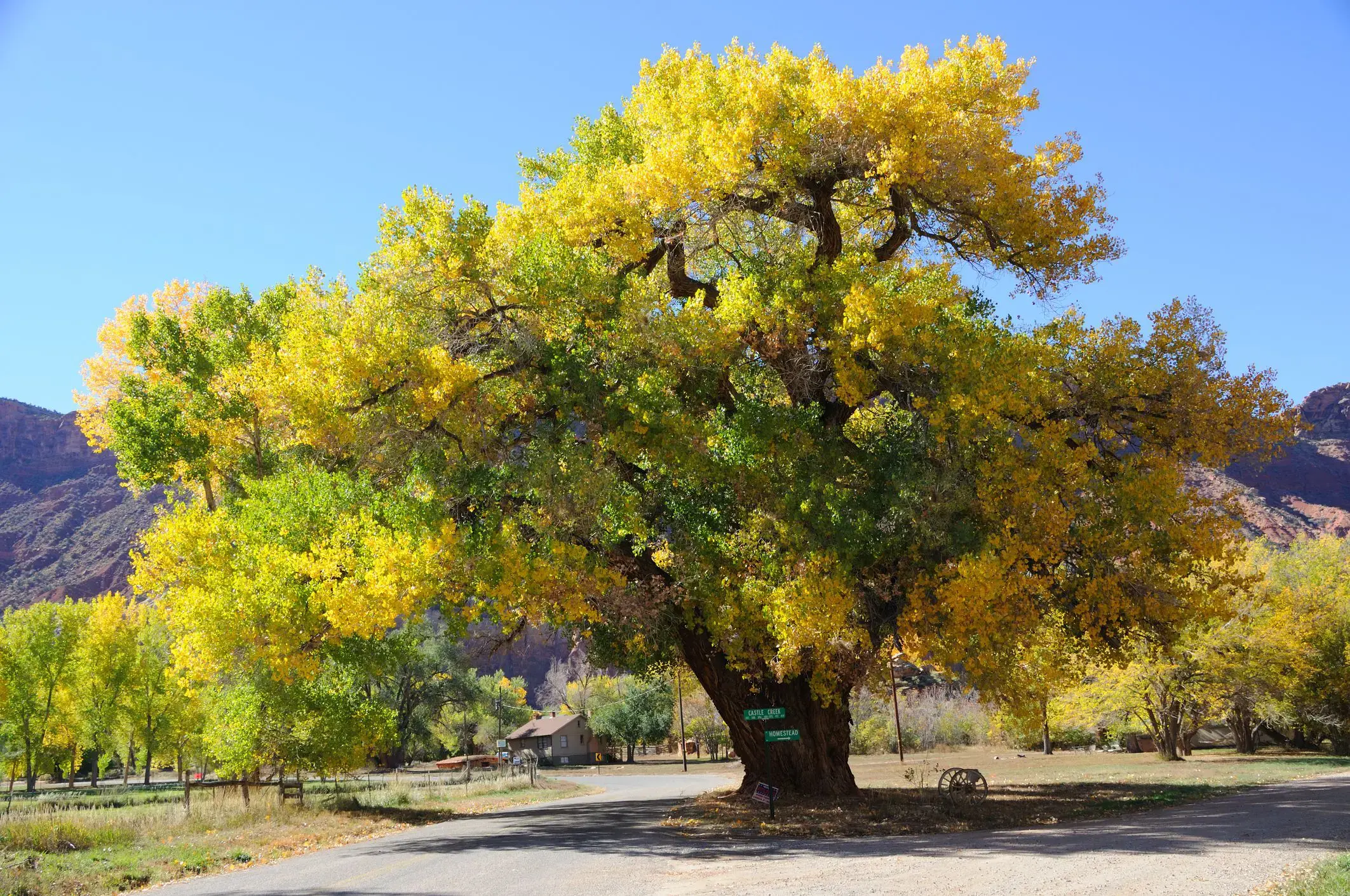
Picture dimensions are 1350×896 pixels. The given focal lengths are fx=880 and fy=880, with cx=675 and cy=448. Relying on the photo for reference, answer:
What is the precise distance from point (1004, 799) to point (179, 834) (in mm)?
17377

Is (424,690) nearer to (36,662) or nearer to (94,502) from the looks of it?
(36,662)

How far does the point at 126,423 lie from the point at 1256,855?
874 inches

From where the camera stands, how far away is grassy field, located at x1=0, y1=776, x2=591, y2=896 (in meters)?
12.0

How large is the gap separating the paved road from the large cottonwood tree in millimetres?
3423

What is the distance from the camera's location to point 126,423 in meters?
20.1

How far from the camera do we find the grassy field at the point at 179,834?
12.0 metres

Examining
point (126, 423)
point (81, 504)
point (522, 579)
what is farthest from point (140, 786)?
point (81, 504)

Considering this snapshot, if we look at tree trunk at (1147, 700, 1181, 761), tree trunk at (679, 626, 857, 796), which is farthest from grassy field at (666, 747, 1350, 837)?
tree trunk at (1147, 700, 1181, 761)

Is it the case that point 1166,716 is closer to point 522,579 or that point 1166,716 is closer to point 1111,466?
point 1111,466

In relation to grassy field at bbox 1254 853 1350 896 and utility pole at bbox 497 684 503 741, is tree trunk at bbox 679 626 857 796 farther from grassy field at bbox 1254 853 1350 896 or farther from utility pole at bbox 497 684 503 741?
utility pole at bbox 497 684 503 741

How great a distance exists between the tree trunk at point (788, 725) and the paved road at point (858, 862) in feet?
12.8

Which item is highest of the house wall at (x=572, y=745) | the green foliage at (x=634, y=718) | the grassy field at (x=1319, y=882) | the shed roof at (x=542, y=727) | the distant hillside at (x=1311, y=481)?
the distant hillside at (x=1311, y=481)

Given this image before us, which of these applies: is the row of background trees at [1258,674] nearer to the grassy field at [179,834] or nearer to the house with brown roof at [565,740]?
the grassy field at [179,834]

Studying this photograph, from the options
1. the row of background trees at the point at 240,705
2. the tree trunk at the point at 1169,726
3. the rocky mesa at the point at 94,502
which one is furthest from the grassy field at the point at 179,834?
the rocky mesa at the point at 94,502
